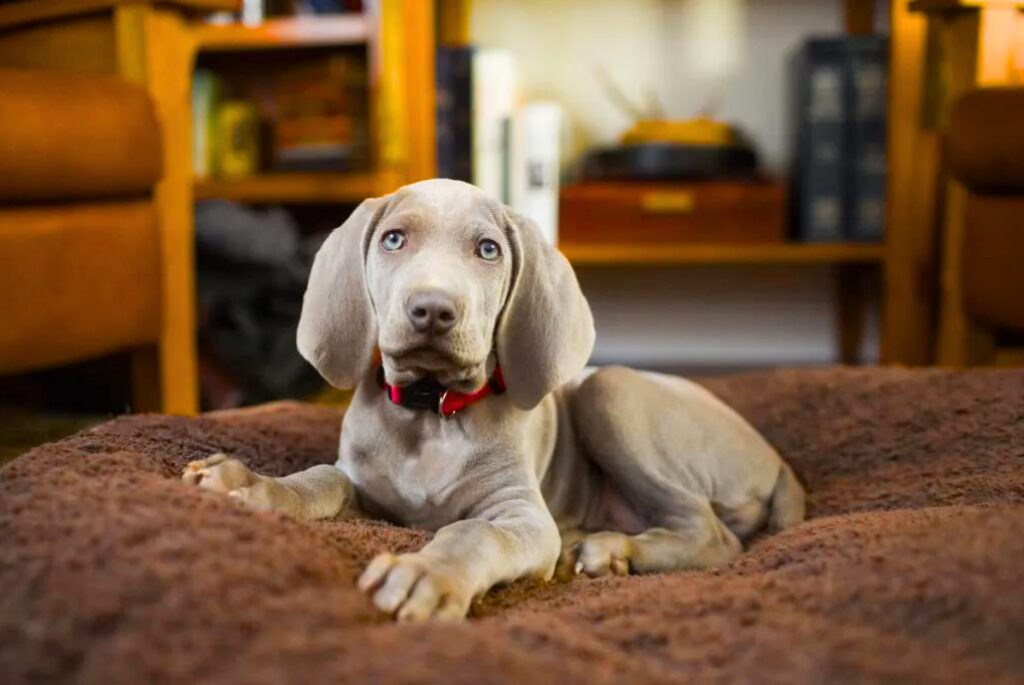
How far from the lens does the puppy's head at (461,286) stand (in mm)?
1312

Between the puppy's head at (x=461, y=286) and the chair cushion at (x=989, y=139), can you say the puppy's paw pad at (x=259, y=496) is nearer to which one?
the puppy's head at (x=461, y=286)

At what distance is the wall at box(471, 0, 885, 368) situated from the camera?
11.5 ft

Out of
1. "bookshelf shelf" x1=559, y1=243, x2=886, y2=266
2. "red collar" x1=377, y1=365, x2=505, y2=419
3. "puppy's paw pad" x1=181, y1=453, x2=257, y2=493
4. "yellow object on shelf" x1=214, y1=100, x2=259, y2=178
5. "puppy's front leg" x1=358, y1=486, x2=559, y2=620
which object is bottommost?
"puppy's front leg" x1=358, y1=486, x2=559, y2=620

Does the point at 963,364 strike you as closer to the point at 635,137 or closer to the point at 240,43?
the point at 635,137

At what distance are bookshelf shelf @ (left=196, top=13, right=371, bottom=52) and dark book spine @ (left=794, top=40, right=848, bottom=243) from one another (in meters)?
1.18

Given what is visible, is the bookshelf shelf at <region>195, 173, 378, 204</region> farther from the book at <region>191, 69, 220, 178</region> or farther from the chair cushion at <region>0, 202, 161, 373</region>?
the chair cushion at <region>0, 202, 161, 373</region>

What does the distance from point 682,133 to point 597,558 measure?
1941 mm

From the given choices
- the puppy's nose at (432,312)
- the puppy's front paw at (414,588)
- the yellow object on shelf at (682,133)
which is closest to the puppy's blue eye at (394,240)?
the puppy's nose at (432,312)

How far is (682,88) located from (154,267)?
1.81 m

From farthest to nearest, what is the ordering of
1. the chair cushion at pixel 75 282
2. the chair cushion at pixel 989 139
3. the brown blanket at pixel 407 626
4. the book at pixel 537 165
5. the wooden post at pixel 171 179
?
1. the book at pixel 537 165
2. the wooden post at pixel 171 179
3. the chair cushion at pixel 989 139
4. the chair cushion at pixel 75 282
5. the brown blanket at pixel 407 626

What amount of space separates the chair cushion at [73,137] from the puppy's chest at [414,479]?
0.91m

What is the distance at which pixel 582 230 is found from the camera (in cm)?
320

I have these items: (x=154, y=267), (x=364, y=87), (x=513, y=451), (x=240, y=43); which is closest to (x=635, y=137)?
(x=364, y=87)

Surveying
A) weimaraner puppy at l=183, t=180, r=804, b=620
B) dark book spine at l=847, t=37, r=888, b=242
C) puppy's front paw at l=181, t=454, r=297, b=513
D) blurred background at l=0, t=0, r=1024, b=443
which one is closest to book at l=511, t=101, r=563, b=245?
blurred background at l=0, t=0, r=1024, b=443
